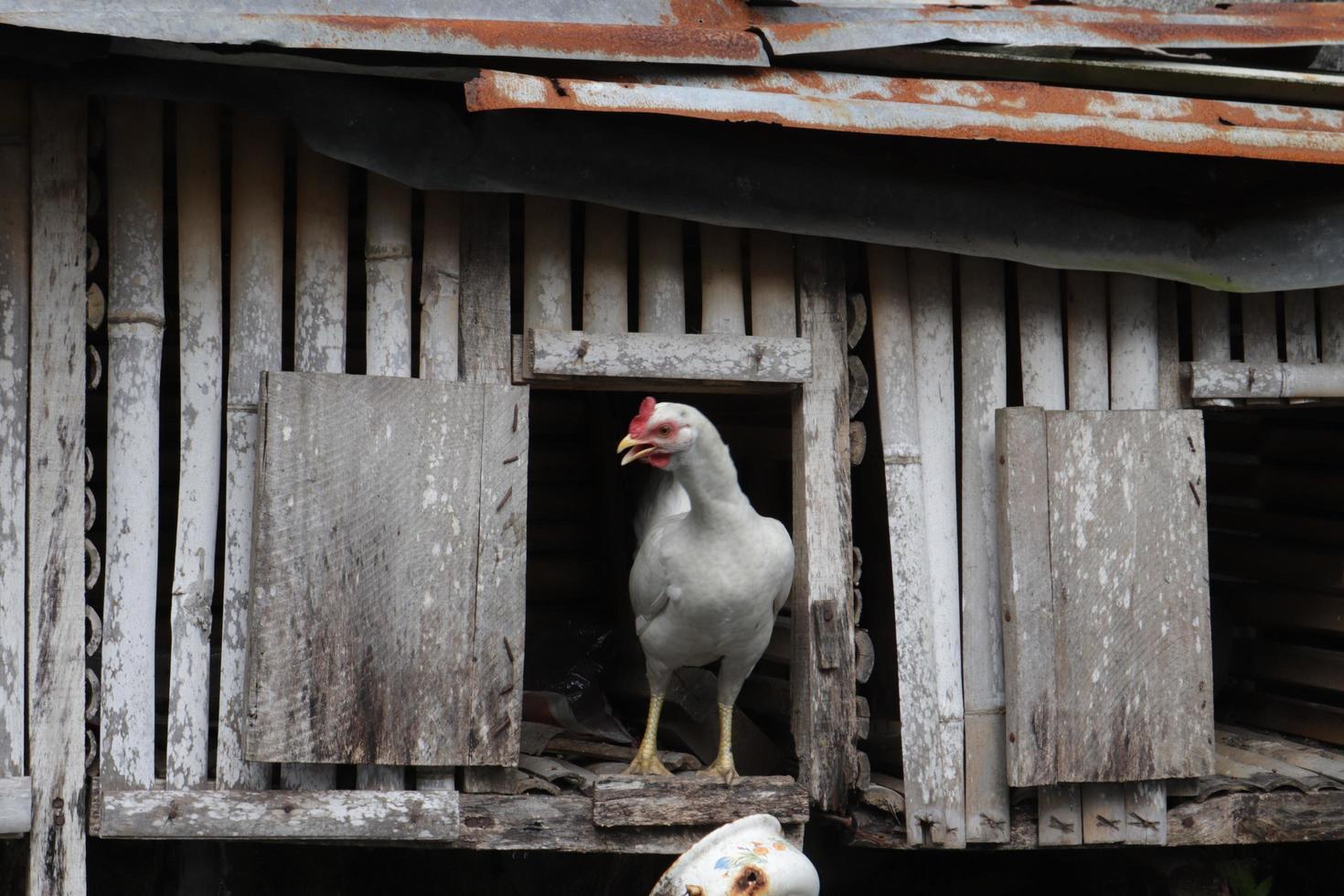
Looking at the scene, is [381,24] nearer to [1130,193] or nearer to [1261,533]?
[1130,193]

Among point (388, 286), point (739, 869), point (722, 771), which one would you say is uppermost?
point (388, 286)

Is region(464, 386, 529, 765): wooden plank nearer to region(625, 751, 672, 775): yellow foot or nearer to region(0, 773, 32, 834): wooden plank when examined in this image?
region(625, 751, 672, 775): yellow foot

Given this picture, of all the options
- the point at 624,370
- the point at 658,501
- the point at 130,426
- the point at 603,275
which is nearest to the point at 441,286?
the point at 603,275

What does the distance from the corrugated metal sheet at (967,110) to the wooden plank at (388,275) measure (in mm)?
774

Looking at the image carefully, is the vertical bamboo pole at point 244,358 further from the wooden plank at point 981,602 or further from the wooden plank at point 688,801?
the wooden plank at point 981,602

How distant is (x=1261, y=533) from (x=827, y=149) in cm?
348

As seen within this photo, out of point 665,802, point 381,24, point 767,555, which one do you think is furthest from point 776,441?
point 381,24

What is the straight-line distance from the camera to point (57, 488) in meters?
4.37

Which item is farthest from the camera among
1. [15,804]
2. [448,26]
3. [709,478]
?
[709,478]

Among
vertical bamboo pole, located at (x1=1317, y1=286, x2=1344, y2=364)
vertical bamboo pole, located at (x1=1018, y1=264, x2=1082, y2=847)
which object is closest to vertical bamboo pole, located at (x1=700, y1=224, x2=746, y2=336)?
vertical bamboo pole, located at (x1=1018, y1=264, x2=1082, y2=847)

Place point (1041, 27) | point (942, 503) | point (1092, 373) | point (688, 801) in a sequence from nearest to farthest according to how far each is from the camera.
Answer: point (688, 801) → point (1041, 27) → point (942, 503) → point (1092, 373)

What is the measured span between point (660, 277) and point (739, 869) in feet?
6.27

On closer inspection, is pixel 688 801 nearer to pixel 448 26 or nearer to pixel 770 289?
pixel 770 289

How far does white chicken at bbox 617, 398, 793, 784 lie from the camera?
4.56 meters
